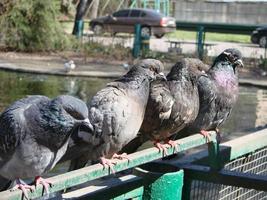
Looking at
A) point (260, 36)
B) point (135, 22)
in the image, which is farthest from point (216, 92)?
point (135, 22)

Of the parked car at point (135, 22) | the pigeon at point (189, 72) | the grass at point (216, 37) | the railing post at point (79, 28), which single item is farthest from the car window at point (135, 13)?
the pigeon at point (189, 72)

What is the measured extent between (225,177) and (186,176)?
23 cm

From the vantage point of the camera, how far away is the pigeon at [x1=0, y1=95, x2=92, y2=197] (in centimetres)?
261

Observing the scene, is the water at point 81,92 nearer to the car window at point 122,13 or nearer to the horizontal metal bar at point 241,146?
the horizontal metal bar at point 241,146

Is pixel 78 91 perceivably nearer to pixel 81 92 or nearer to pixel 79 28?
pixel 81 92

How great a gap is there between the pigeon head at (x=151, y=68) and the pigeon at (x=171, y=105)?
0.07 m

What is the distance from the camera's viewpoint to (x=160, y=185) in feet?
10.3

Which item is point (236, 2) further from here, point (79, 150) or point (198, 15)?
point (79, 150)

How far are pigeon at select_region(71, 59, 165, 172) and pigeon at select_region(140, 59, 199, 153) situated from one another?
0.24 metres

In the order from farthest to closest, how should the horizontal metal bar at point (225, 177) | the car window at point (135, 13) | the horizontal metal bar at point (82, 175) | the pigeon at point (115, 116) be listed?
the car window at point (135, 13) → the horizontal metal bar at point (225, 177) → the pigeon at point (115, 116) → the horizontal metal bar at point (82, 175)

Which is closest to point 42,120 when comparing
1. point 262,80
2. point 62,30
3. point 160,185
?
point 160,185

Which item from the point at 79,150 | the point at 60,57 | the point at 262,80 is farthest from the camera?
the point at 60,57

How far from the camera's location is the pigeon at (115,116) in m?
3.29

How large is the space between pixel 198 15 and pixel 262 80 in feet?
109
